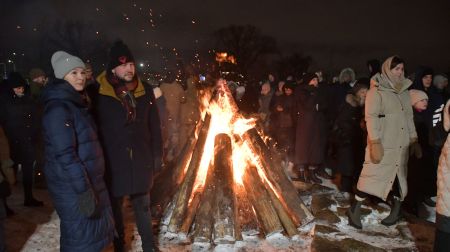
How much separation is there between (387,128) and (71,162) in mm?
4151

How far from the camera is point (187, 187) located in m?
5.20

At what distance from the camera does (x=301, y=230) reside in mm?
5125

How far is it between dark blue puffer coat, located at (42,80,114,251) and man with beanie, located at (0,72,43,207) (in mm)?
3279

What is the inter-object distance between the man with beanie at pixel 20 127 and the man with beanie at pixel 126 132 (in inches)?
110

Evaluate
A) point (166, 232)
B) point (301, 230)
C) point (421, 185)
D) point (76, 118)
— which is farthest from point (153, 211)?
point (421, 185)

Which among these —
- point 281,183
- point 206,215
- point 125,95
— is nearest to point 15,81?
point 125,95

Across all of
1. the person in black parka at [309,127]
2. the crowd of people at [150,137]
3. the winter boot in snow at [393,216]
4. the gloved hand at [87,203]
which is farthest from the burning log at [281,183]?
the gloved hand at [87,203]

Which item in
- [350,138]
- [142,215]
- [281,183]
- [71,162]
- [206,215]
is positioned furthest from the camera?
[350,138]

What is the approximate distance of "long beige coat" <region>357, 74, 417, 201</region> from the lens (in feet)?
16.5

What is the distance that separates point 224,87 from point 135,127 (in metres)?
2.32

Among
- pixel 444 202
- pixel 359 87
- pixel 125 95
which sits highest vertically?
pixel 359 87

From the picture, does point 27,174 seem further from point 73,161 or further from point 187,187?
point 73,161

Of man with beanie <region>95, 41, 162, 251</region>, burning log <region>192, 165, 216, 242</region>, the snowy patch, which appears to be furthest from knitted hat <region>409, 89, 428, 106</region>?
the snowy patch

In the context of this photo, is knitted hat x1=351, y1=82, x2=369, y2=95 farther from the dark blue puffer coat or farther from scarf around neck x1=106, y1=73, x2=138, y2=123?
the dark blue puffer coat
